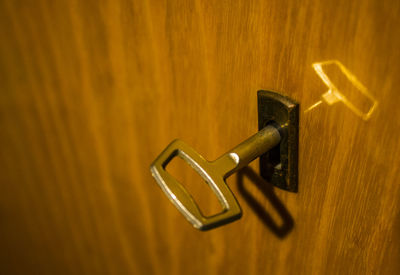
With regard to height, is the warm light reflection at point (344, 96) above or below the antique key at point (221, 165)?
above

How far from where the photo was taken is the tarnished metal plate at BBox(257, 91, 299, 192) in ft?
0.85

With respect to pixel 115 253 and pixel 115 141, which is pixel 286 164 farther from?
pixel 115 253

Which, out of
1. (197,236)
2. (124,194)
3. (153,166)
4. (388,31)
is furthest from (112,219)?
(388,31)

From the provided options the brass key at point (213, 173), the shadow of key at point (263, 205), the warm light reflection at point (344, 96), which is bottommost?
the shadow of key at point (263, 205)

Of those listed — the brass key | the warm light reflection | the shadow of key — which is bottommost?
the shadow of key

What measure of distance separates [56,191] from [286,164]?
45 cm

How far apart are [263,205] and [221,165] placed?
0.09 m

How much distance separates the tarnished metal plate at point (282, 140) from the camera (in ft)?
0.85

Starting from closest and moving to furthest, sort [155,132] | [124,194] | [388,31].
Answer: [388,31] → [155,132] → [124,194]

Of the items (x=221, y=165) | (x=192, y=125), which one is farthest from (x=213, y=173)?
(x=192, y=125)

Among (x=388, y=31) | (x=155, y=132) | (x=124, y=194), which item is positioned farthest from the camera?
(x=124, y=194)

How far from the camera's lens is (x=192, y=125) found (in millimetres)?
353

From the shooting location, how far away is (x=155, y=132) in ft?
1.33

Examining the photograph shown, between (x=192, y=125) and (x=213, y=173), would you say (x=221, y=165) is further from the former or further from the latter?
(x=192, y=125)
